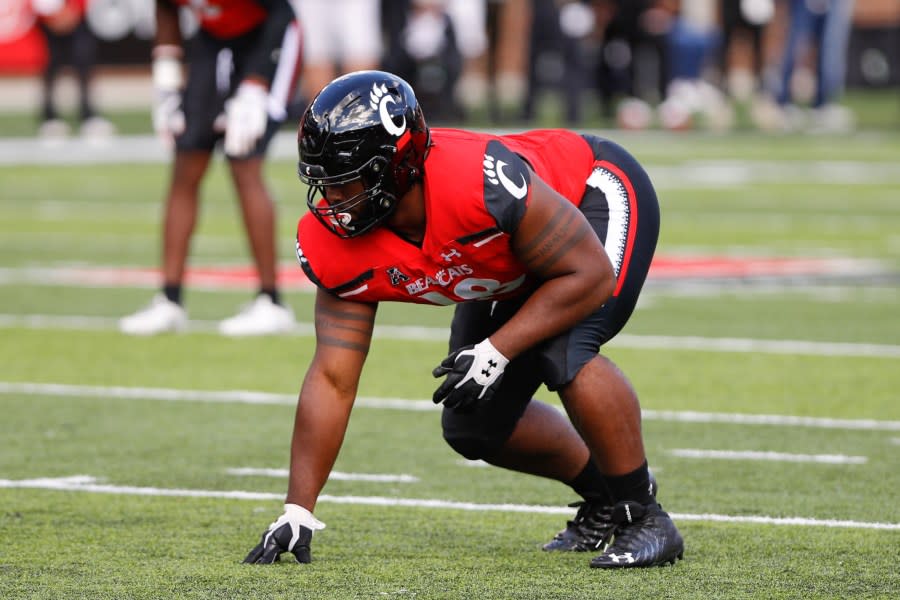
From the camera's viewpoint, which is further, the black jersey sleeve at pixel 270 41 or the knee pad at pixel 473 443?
the black jersey sleeve at pixel 270 41

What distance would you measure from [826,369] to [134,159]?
520 inches

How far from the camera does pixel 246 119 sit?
886 cm

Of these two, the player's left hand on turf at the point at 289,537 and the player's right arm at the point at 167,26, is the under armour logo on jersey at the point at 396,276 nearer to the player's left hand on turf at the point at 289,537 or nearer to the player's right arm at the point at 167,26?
the player's left hand on turf at the point at 289,537

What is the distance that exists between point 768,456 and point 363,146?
236 cm

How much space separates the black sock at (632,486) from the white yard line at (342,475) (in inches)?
47.3

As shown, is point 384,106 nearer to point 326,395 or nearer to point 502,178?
point 502,178

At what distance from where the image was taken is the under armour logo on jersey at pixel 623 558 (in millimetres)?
4777

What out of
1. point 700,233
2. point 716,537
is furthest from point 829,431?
point 700,233

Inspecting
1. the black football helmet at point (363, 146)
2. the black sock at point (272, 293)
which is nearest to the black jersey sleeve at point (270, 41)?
the black sock at point (272, 293)

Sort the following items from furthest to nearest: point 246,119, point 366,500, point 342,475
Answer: point 246,119 < point 342,475 < point 366,500

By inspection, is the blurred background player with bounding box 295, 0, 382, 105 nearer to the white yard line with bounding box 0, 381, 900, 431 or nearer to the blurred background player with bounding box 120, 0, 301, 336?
the blurred background player with bounding box 120, 0, 301, 336

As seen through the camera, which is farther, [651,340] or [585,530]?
[651,340]

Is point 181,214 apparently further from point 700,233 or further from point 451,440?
point 700,233

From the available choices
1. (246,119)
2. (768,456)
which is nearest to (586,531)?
(768,456)
